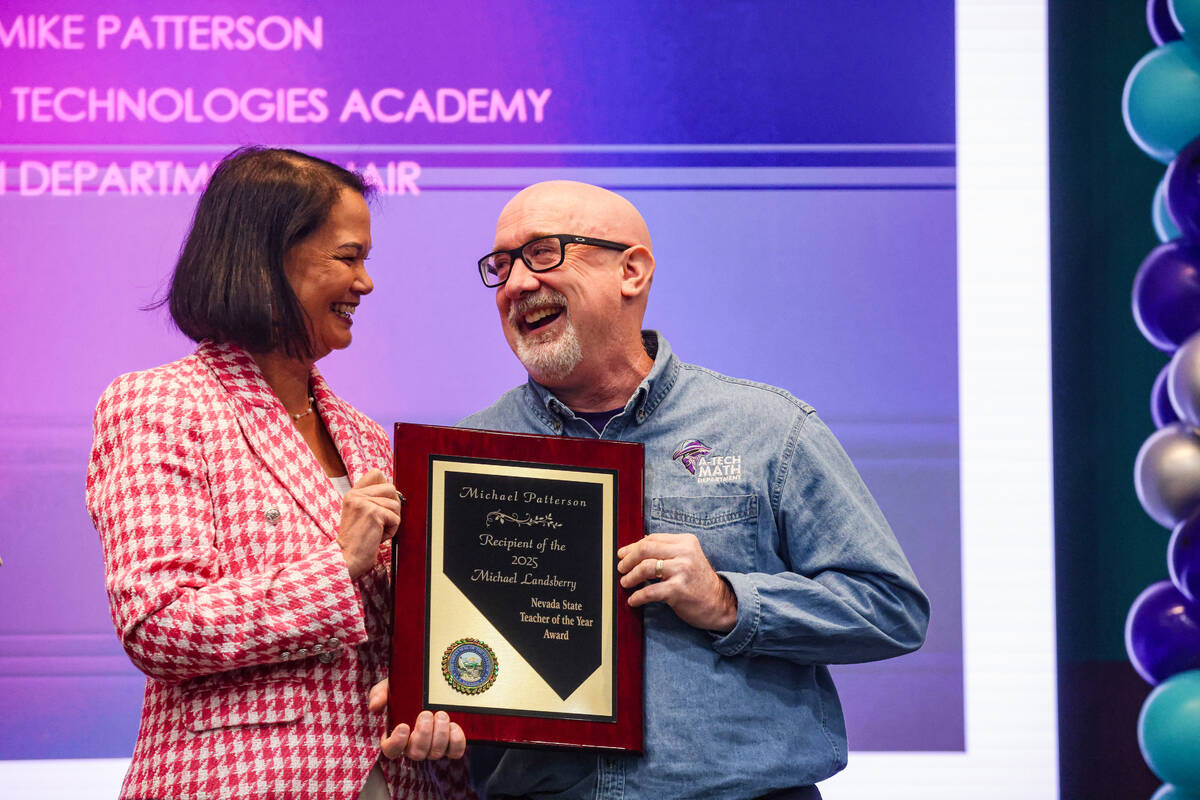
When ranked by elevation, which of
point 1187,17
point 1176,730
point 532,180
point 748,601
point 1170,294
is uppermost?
point 1187,17

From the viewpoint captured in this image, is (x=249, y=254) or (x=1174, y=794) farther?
(x=1174, y=794)

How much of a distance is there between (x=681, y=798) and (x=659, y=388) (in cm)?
72

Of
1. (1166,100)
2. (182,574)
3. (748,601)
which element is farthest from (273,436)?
(1166,100)

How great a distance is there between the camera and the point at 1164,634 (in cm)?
291

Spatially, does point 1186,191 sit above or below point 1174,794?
above

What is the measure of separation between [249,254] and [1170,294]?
2.14 m

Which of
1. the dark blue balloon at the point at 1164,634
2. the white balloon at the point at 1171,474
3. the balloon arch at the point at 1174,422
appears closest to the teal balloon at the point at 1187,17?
the balloon arch at the point at 1174,422

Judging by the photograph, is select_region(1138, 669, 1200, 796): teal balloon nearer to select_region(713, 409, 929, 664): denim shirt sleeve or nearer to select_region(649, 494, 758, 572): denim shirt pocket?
select_region(713, 409, 929, 664): denim shirt sleeve

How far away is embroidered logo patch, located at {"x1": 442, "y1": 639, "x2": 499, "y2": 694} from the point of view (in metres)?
1.98

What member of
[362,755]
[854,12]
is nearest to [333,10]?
[854,12]

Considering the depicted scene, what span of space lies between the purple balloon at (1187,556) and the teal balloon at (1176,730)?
20 centimetres

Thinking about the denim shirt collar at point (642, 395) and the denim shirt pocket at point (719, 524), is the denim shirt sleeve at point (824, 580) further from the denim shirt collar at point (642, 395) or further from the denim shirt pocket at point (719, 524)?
the denim shirt collar at point (642, 395)

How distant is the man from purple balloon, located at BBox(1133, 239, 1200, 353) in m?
1.20

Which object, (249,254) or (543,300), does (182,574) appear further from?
(543,300)
